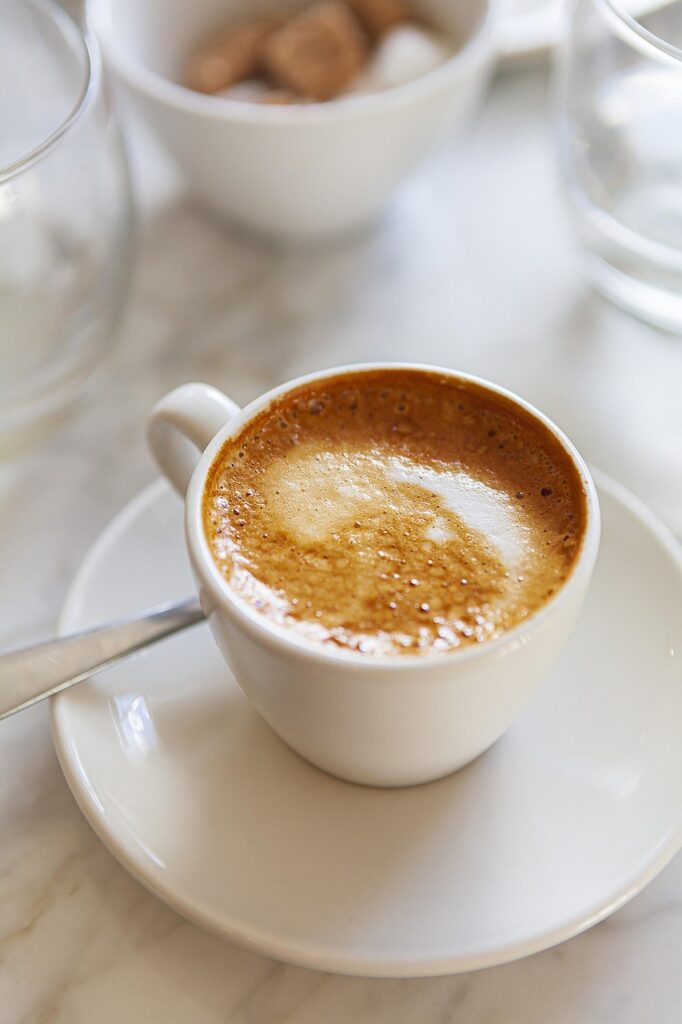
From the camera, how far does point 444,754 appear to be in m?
0.63

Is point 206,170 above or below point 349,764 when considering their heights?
above

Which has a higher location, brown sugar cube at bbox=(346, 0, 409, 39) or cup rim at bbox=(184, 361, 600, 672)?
brown sugar cube at bbox=(346, 0, 409, 39)

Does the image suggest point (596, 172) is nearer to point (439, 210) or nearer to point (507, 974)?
point (439, 210)

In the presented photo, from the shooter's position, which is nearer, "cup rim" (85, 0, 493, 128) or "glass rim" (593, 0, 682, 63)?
"glass rim" (593, 0, 682, 63)

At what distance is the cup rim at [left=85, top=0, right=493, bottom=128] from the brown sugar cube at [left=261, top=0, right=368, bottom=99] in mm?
57

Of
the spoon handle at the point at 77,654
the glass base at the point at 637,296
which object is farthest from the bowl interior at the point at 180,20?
the spoon handle at the point at 77,654

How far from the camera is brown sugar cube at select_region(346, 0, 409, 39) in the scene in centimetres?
115

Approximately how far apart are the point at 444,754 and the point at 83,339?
55cm

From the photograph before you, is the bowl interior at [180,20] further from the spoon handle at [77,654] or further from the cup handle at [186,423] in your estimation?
the spoon handle at [77,654]

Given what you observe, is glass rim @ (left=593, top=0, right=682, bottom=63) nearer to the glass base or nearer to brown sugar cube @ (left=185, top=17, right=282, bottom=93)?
the glass base

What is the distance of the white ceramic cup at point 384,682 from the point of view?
0.57 meters

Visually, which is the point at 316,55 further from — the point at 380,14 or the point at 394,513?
the point at 394,513

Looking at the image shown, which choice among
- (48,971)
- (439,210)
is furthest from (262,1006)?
(439,210)

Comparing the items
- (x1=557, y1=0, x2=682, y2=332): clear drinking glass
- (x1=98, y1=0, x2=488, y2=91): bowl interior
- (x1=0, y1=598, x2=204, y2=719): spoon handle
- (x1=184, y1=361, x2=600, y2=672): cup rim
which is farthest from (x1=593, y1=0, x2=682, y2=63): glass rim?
(x1=0, y1=598, x2=204, y2=719): spoon handle
